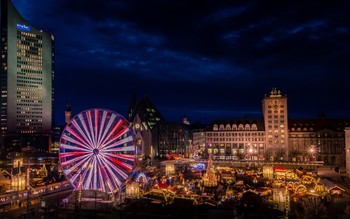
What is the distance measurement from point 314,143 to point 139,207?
75.5 meters

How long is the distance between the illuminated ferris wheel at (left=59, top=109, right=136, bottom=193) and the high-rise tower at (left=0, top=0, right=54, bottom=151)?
86.8m

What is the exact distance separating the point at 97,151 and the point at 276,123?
239 feet

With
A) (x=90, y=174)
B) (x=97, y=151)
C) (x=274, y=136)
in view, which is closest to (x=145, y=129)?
(x=274, y=136)

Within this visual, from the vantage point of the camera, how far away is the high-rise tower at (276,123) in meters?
102

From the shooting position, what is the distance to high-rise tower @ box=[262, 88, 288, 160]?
102m

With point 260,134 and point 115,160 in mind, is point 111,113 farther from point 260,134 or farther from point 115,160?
point 260,134

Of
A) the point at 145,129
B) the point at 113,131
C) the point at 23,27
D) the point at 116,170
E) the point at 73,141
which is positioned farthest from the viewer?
the point at 23,27

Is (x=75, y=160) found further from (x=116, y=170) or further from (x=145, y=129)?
(x=145, y=129)

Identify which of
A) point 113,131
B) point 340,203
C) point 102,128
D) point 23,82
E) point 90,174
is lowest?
point 340,203

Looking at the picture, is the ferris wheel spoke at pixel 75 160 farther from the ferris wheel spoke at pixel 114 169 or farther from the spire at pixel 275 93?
the spire at pixel 275 93

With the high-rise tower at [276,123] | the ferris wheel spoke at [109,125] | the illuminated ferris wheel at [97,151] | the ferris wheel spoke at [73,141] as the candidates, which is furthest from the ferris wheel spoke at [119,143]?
the high-rise tower at [276,123]

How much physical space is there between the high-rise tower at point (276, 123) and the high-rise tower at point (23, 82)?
8322 centimetres

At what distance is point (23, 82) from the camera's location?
127 meters

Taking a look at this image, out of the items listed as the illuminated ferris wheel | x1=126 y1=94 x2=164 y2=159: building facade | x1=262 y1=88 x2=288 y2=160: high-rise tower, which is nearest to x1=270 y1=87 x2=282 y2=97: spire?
x1=262 y1=88 x2=288 y2=160: high-rise tower
